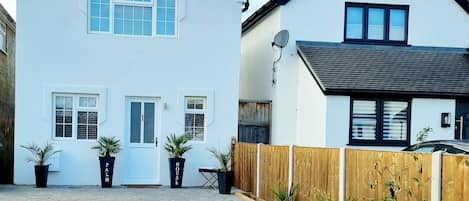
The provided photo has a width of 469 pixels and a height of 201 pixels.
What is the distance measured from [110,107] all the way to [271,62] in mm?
5332

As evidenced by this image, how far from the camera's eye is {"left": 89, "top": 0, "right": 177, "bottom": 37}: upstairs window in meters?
14.9

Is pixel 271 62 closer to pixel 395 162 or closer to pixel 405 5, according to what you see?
pixel 405 5

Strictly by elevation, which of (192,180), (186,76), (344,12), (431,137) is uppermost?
(344,12)

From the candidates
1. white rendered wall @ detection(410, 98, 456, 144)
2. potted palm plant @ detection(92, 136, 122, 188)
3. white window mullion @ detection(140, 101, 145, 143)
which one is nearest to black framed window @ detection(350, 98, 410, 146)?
white rendered wall @ detection(410, 98, 456, 144)

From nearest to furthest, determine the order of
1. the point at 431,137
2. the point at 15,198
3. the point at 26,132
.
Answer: the point at 15,198
the point at 26,132
the point at 431,137

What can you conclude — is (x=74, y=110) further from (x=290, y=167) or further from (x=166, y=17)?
(x=290, y=167)

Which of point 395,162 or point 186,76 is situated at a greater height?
point 186,76

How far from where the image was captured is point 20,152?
47.6 ft

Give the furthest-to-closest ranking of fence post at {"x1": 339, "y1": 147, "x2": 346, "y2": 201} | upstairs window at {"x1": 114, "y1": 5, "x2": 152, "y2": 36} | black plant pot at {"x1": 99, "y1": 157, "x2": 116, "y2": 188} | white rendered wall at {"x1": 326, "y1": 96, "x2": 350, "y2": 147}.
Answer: white rendered wall at {"x1": 326, "y1": 96, "x2": 350, "y2": 147} < upstairs window at {"x1": 114, "y1": 5, "x2": 152, "y2": 36} < black plant pot at {"x1": 99, "y1": 157, "x2": 116, "y2": 188} < fence post at {"x1": 339, "y1": 147, "x2": 346, "y2": 201}

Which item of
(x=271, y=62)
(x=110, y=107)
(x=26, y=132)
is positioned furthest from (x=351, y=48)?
(x=26, y=132)

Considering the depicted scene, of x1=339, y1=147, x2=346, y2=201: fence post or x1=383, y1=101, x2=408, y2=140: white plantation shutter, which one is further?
x1=383, y1=101, x2=408, y2=140: white plantation shutter

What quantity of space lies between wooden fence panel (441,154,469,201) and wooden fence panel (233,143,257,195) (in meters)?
6.58

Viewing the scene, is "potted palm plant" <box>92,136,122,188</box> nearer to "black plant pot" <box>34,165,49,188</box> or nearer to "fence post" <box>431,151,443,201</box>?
"black plant pot" <box>34,165,49,188</box>

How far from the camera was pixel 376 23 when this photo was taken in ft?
56.7
